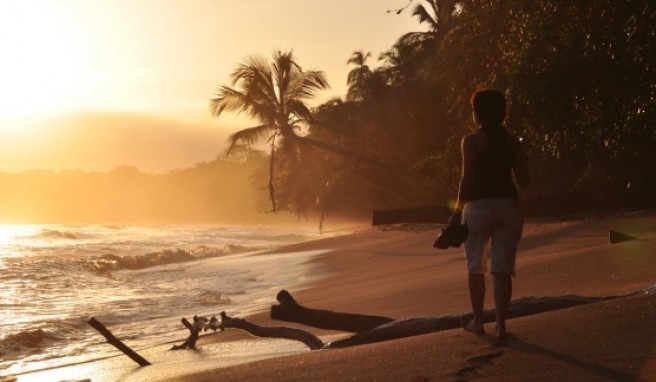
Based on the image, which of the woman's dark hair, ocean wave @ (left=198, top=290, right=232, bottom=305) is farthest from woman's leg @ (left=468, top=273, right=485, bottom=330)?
ocean wave @ (left=198, top=290, right=232, bottom=305)

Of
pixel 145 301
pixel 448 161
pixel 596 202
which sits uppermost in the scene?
pixel 448 161

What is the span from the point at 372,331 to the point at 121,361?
3016 mm

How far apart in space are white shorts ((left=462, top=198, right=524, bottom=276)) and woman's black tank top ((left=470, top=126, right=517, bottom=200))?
0.05 meters

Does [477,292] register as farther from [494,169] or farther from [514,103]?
[514,103]

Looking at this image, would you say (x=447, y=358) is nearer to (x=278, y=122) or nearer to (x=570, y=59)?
(x=570, y=59)

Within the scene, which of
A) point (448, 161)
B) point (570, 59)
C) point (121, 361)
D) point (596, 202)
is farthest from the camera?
point (448, 161)

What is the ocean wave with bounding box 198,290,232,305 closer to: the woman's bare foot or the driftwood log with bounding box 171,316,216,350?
the driftwood log with bounding box 171,316,216,350

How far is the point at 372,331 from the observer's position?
19.0 feet

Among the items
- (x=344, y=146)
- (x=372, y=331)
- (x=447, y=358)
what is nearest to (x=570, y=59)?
(x=372, y=331)

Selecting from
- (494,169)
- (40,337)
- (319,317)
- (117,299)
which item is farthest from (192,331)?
(117,299)

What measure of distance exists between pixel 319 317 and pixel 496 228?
90.1 inches

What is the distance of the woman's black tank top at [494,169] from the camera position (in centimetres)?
483

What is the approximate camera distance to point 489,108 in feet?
16.2

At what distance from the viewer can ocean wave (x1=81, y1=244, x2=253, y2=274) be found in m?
25.5
